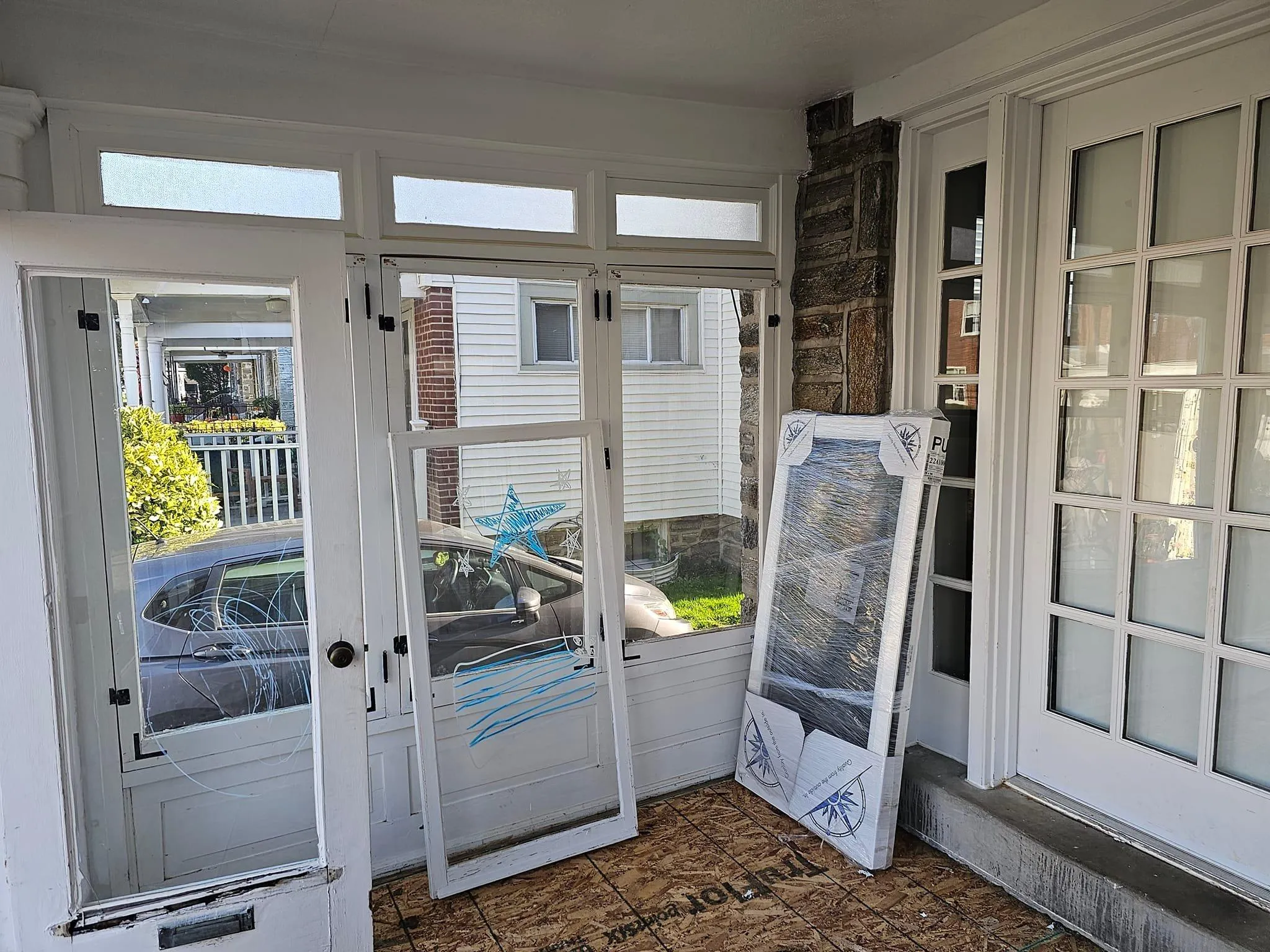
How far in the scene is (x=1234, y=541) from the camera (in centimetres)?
212

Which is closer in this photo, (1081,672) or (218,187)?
(218,187)

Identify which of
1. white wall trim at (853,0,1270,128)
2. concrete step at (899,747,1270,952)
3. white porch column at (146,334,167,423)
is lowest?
concrete step at (899,747,1270,952)

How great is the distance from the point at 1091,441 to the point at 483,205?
6.76 ft

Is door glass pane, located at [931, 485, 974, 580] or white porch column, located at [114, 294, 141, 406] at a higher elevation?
white porch column, located at [114, 294, 141, 406]

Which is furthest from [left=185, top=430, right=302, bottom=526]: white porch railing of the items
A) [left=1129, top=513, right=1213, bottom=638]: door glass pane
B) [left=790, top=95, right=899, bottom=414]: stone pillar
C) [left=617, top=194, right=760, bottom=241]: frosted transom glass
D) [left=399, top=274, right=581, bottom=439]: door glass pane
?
[left=1129, top=513, right=1213, bottom=638]: door glass pane

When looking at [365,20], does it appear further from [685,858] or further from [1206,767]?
[1206,767]

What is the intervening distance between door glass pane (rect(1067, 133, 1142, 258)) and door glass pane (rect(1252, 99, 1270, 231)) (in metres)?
0.30

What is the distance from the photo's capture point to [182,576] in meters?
2.25

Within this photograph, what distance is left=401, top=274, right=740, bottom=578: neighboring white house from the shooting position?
2.69 m

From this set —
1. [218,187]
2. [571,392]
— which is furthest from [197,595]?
[571,392]

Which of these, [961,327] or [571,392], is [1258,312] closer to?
[961,327]


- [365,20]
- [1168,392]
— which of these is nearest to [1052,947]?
[1168,392]

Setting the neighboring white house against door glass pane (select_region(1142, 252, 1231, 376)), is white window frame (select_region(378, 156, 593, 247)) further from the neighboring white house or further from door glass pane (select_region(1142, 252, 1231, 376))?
door glass pane (select_region(1142, 252, 1231, 376))

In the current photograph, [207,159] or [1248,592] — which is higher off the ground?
[207,159]
